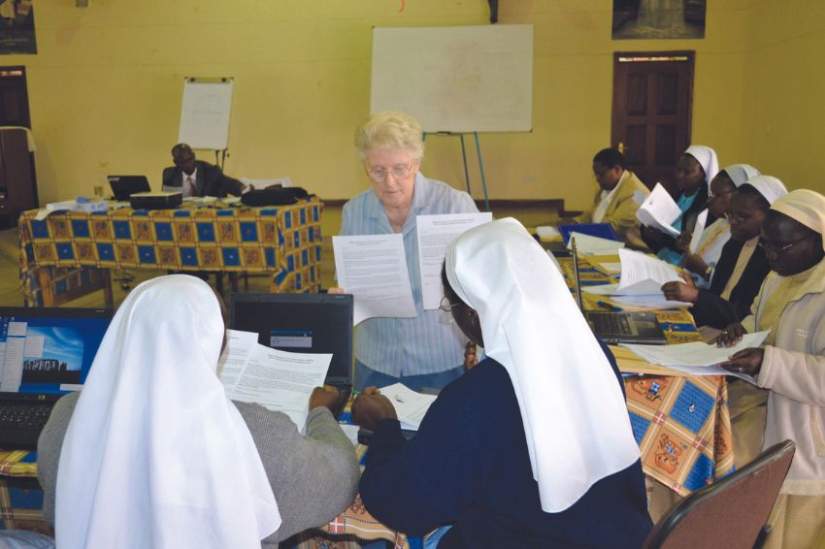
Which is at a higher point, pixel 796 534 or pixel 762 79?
pixel 762 79

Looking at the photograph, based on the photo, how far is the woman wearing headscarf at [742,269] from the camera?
3.02 m

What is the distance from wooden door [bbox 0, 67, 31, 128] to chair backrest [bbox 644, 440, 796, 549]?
11.0 metres

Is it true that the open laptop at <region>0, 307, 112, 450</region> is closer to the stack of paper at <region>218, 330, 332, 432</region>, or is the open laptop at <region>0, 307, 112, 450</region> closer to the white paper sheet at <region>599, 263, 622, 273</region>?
the stack of paper at <region>218, 330, 332, 432</region>

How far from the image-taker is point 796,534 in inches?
95.8

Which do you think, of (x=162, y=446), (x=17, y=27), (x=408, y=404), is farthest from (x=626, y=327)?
(x=17, y=27)

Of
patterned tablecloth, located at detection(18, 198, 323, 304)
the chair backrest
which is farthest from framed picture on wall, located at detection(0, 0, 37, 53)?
the chair backrest

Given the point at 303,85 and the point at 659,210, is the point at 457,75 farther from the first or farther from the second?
the point at 659,210

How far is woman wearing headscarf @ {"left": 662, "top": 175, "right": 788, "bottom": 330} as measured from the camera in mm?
3018

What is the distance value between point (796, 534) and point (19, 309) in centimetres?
261

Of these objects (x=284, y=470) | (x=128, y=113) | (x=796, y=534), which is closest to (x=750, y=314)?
(x=796, y=534)

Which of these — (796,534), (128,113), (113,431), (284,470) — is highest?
(128,113)

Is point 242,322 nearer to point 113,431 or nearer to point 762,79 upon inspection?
point 113,431

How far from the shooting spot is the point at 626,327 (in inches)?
106

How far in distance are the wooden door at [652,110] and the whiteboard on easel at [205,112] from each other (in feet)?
15.8
